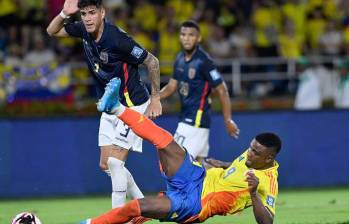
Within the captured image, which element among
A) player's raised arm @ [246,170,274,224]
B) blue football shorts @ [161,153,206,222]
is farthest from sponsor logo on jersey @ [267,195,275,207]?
blue football shorts @ [161,153,206,222]

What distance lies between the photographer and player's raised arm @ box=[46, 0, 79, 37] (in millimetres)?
10961

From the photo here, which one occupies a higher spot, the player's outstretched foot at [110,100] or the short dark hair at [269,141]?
the player's outstretched foot at [110,100]

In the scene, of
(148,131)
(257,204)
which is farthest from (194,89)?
(257,204)

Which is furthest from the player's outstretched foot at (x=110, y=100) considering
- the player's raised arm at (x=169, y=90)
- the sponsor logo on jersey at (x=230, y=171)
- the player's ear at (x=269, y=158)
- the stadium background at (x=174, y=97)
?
the player's raised arm at (x=169, y=90)

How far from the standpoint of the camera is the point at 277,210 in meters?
12.9

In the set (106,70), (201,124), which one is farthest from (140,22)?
(106,70)

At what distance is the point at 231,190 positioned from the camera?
31.6 feet

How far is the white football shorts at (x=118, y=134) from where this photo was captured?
425 inches

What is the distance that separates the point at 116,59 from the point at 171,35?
31.5 feet

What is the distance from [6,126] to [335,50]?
7.67m

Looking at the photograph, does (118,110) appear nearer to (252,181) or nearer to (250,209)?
(252,181)

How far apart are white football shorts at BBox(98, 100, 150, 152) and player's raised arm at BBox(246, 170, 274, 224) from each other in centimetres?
202

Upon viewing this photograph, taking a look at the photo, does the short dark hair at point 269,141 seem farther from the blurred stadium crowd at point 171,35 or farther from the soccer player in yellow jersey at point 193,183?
the blurred stadium crowd at point 171,35

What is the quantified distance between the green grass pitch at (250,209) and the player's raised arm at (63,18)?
2.42 metres
